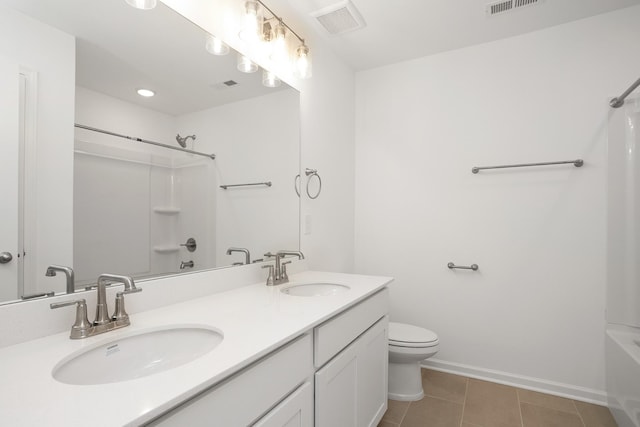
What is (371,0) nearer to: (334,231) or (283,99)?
(283,99)

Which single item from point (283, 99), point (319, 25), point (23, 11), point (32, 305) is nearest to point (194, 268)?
point (32, 305)

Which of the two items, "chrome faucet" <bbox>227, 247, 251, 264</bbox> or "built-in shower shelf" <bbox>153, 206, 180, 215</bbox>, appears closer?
"built-in shower shelf" <bbox>153, 206, 180, 215</bbox>

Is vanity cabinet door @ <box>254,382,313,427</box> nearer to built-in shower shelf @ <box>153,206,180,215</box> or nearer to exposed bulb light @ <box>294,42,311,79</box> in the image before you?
built-in shower shelf @ <box>153,206,180,215</box>

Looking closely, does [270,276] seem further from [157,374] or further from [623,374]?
[623,374]

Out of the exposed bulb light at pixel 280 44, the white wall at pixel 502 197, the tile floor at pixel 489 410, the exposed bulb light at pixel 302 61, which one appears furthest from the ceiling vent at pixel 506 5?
the tile floor at pixel 489 410

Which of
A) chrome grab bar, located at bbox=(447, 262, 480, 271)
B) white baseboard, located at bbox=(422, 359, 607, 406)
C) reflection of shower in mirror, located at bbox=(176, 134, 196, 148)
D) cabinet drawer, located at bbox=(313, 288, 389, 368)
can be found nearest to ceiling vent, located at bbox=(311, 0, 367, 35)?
reflection of shower in mirror, located at bbox=(176, 134, 196, 148)

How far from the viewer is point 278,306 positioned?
4.11ft

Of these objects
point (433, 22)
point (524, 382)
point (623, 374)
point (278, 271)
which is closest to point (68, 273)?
point (278, 271)

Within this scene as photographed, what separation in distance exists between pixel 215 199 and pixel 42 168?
27.2 inches

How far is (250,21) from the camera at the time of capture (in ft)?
5.06

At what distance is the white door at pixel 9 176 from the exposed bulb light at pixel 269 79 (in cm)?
110

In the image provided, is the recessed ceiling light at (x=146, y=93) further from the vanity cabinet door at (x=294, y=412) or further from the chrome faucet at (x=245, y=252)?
the vanity cabinet door at (x=294, y=412)

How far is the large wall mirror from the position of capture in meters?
0.89

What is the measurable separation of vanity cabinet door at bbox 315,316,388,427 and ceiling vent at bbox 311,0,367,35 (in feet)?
6.00
